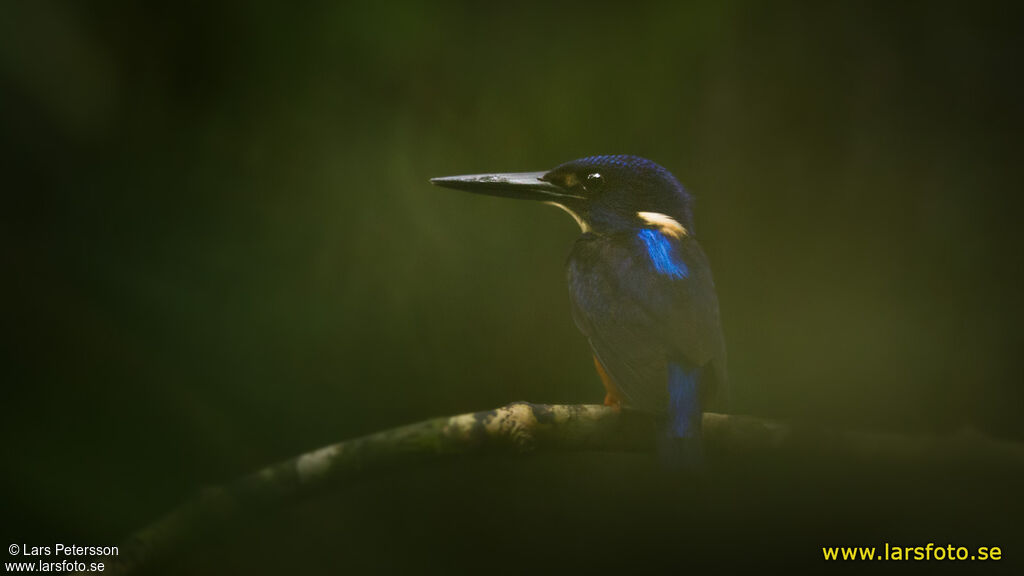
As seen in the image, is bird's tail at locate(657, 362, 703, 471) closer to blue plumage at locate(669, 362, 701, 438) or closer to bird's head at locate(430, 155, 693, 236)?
blue plumage at locate(669, 362, 701, 438)

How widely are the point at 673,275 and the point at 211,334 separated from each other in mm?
1206

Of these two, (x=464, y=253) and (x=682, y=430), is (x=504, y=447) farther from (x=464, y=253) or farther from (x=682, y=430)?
(x=464, y=253)

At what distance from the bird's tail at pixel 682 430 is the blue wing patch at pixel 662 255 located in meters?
0.31

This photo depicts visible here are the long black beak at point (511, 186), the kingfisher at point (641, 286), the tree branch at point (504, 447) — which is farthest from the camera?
the long black beak at point (511, 186)

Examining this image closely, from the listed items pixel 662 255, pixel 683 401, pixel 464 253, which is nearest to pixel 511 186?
pixel 464 253

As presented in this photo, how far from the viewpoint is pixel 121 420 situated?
68.1 inches

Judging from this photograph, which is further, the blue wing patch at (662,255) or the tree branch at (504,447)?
the blue wing patch at (662,255)

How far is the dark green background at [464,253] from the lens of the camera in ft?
5.51

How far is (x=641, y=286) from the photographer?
5.58ft

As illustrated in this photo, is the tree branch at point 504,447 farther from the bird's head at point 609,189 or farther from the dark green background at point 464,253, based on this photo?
the bird's head at point 609,189

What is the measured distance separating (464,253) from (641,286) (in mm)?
503

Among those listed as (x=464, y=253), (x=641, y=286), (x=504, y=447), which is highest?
(x=464, y=253)

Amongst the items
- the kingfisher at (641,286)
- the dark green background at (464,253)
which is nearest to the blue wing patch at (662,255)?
the kingfisher at (641,286)

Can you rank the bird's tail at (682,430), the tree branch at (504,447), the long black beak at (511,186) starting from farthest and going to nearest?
the long black beak at (511,186)
the bird's tail at (682,430)
the tree branch at (504,447)
